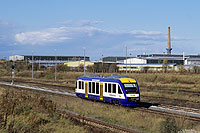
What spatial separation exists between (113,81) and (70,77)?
61.5 meters

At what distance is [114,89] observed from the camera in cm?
2638

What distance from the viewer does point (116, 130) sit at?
53.0 ft

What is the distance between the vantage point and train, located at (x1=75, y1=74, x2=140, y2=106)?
25406 mm

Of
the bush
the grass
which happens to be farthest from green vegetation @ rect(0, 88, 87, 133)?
the bush

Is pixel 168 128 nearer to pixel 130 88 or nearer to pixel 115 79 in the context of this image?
pixel 130 88

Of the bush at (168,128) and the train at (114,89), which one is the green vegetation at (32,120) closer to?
the bush at (168,128)

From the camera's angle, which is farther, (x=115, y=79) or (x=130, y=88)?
(x=115, y=79)

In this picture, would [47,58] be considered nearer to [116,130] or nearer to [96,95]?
[96,95]

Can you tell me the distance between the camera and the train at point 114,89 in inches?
1000

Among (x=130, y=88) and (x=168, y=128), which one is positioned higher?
(x=130, y=88)

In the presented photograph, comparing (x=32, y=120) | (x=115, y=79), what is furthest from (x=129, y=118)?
(x=115, y=79)

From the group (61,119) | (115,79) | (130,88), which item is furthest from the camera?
(115,79)

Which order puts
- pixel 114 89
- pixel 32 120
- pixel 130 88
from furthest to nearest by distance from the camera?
pixel 114 89 < pixel 130 88 < pixel 32 120

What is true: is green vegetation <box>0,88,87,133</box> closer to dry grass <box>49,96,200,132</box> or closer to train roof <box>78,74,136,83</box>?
dry grass <box>49,96,200,132</box>
